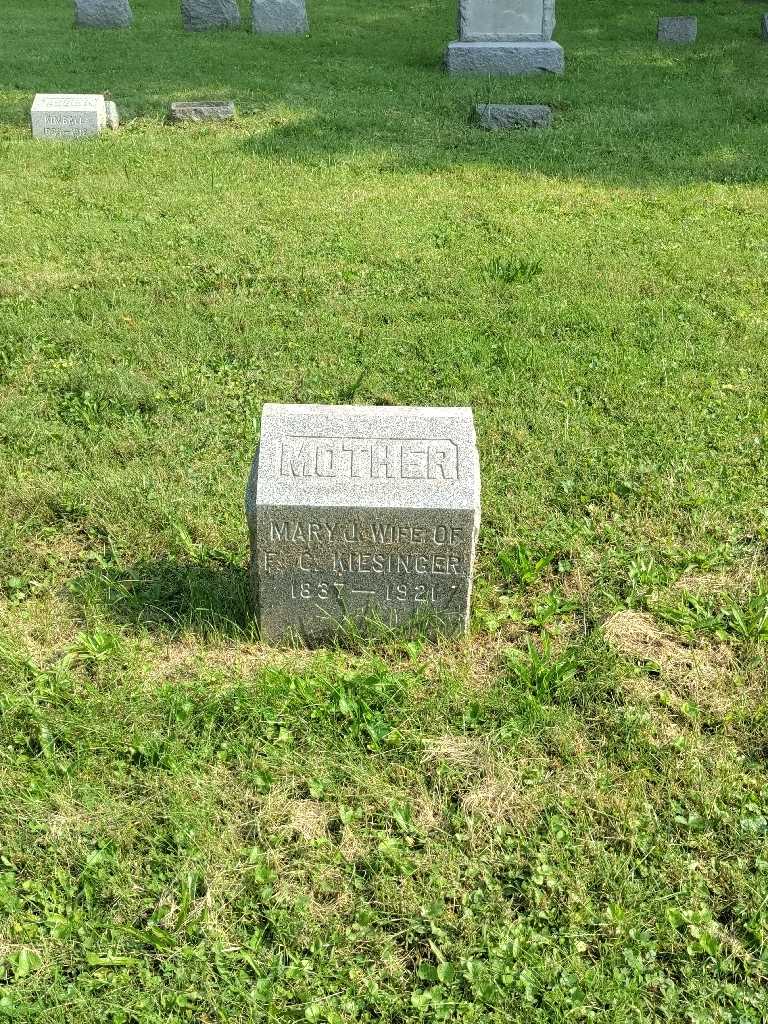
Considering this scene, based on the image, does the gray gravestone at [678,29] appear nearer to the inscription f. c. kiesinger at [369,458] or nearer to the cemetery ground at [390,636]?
the cemetery ground at [390,636]

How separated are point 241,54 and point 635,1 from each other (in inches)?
332

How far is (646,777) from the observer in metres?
3.10

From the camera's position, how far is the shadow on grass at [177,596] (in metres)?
3.67

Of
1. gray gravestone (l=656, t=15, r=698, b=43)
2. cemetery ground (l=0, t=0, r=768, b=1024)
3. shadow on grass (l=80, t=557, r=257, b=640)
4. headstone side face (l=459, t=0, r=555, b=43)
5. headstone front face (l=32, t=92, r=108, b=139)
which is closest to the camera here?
cemetery ground (l=0, t=0, r=768, b=1024)

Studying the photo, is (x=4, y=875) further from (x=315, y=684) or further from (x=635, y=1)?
(x=635, y=1)

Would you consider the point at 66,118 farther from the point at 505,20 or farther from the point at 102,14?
the point at 102,14

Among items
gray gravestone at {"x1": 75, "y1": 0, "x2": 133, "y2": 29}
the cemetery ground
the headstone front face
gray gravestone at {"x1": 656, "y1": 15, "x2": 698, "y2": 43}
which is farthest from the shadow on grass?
gray gravestone at {"x1": 75, "y1": 0, "x2": 133, "y2": 29}

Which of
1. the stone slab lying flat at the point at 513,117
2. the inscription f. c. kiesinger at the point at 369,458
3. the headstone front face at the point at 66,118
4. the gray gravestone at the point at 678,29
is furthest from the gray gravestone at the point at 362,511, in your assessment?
the gray gravestone at the point at 678,29

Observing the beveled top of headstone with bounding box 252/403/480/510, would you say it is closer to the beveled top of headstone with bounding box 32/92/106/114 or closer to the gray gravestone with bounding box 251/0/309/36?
the beveled top of headstone with bounding box 32/92/106/114

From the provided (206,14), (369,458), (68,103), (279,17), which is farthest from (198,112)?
(369,458)

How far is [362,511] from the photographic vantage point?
3215 millimetres

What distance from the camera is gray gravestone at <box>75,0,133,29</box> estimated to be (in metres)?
15.6

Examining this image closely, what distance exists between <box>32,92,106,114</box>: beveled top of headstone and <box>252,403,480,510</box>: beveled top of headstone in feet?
25.7

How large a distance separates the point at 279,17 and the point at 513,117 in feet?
22.6
